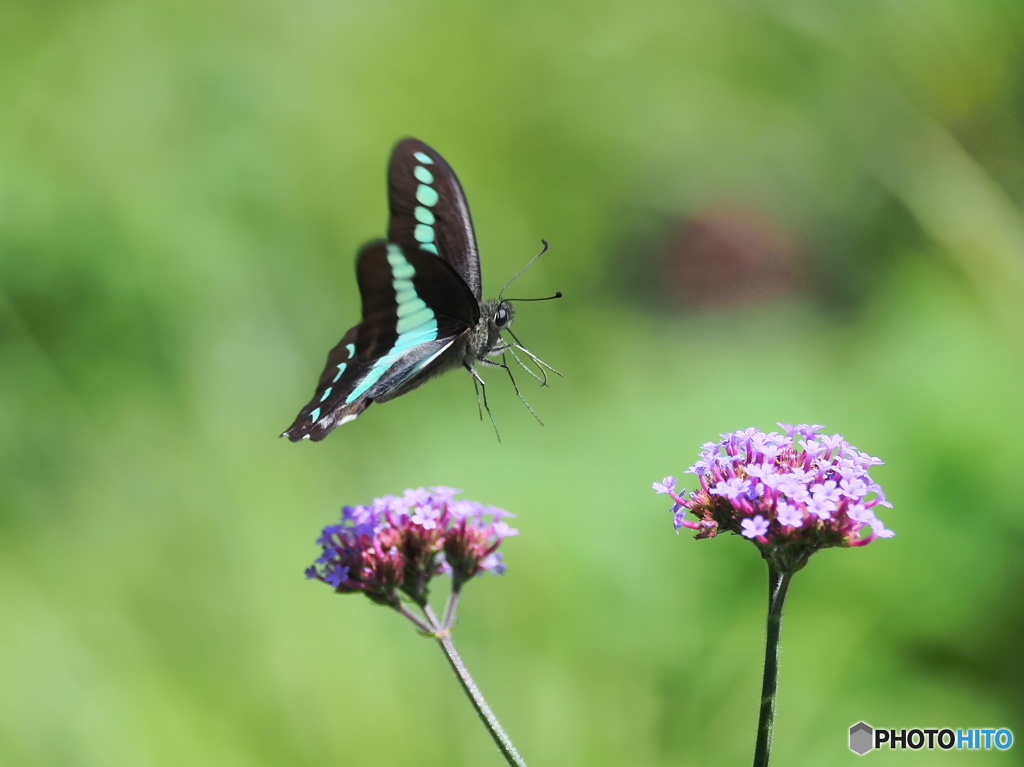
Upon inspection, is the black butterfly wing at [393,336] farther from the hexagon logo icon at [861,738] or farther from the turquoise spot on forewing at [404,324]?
the hexagon logo icon at [861,738]

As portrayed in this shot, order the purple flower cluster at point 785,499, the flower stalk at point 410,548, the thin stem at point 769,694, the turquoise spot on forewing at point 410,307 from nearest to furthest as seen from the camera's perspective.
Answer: the thin stem at point 769,694
the purple flower cluster at point 785,499
the flower stalk at point 410,548
the turquoise spot on forewing at point 410,307

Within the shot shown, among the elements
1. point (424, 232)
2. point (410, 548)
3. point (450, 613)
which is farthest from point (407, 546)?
point (424, 232)

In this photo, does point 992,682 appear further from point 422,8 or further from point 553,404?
point 422,8

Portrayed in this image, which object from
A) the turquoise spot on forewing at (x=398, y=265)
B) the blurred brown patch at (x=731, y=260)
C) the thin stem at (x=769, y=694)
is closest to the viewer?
the thin stem at (x=769, y=694)

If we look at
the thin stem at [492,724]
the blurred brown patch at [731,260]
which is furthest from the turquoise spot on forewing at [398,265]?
the blurred brown patch at [731,260]

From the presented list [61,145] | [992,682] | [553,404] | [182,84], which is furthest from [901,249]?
[61,145]

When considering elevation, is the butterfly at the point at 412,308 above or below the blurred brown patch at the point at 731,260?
below

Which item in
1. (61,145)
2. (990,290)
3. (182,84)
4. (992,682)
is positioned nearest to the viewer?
(992,682)
